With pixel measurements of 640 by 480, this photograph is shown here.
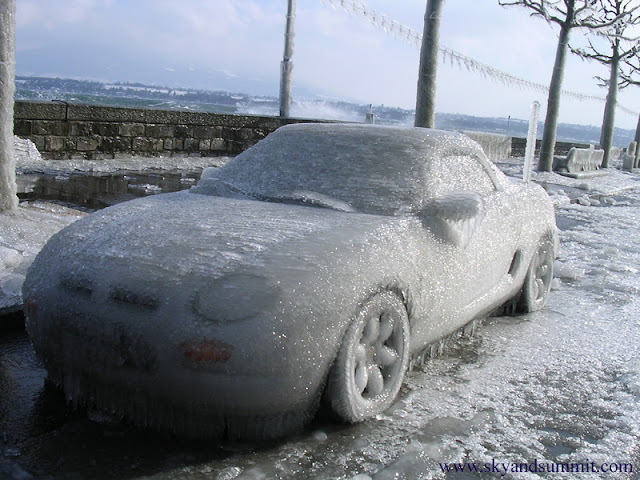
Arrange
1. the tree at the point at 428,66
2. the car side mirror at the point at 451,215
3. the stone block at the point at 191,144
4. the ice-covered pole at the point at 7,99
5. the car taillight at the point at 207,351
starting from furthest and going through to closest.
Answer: the stone block at the point at 191,144 < the tree at the point at 428,66 < the ice-covered pole at the point at 7,99 < the car side mirror at the point at 451,215 < the car taillight at the point at 207,351

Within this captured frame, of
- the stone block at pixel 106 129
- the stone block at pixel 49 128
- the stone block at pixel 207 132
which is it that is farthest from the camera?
the stone block at pixel 207 132

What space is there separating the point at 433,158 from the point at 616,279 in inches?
120

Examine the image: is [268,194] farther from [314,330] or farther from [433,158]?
[314,330]

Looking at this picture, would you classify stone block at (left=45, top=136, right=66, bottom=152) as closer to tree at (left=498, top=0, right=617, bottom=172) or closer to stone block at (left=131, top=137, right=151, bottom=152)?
stone block at (left=131, top=137, right=151, bottom=152)

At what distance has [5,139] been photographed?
5703 millimetres

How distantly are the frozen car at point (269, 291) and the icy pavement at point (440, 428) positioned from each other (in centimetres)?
12

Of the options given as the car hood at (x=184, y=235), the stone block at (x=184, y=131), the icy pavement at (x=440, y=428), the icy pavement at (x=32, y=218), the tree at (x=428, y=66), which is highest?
the tree at (x=428, y=66)

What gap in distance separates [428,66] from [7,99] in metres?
5.50

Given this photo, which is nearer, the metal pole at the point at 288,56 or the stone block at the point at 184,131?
the stone block at the point at 184,131

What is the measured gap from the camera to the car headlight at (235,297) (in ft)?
7.39

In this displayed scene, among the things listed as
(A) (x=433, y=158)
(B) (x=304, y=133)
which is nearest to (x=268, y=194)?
(B) (x=304, y=133)

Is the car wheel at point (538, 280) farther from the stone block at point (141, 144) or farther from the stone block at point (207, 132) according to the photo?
the stone block at point (207, 132)

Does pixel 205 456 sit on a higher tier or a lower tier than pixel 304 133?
lower

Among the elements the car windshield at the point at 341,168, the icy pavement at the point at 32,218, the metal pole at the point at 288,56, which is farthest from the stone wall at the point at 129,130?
the car windshield at the point at 341,168
